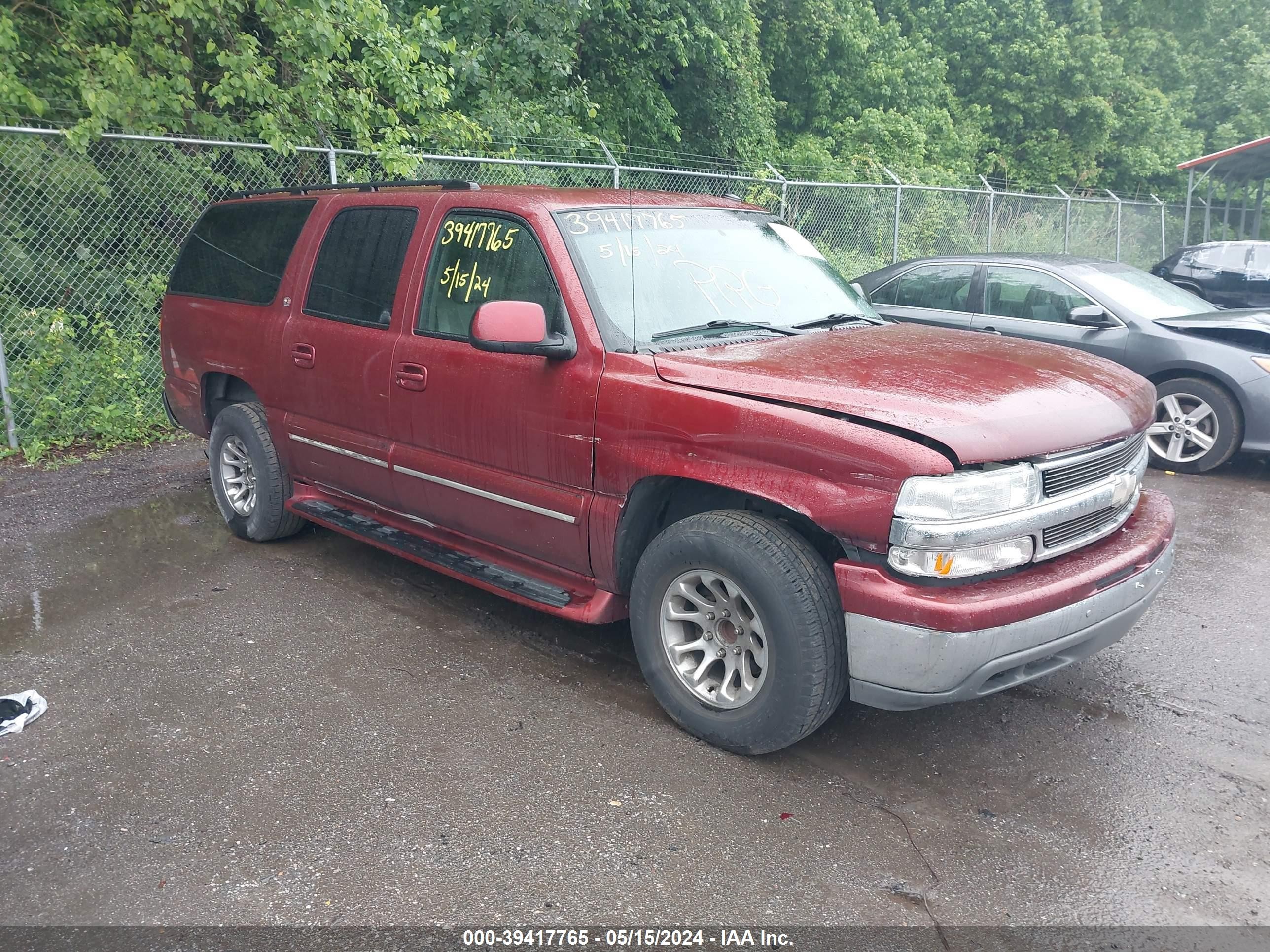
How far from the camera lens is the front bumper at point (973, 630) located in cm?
298

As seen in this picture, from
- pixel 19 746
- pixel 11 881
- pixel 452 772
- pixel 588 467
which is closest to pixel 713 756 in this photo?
pixel 452 772

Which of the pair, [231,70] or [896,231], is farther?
[896,231]

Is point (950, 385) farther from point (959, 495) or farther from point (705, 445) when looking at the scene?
point (705, 445)

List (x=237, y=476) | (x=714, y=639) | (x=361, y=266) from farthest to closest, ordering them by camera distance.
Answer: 1. (x=237, y=476)
2. (x=361, y=266)
3. (x=714, y=639)

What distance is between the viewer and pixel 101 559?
18.3 feet

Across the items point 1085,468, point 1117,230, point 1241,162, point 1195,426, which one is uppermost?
point 1241,162

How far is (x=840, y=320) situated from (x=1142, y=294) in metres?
4.87

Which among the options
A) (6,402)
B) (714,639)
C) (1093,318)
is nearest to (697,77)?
(1093,318)

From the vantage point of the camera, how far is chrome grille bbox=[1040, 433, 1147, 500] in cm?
323

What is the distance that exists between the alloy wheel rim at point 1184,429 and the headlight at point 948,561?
5163 mm

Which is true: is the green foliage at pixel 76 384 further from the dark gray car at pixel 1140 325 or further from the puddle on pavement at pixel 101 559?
the dark gray car at pixel 1140 325

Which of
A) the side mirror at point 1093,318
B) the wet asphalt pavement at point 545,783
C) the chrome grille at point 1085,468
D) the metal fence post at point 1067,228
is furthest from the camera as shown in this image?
the metal fence post at point 1067,228

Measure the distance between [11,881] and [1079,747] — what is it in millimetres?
3455

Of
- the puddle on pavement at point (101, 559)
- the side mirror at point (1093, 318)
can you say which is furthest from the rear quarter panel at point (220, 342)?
the side mirror at point (1093, 318)
